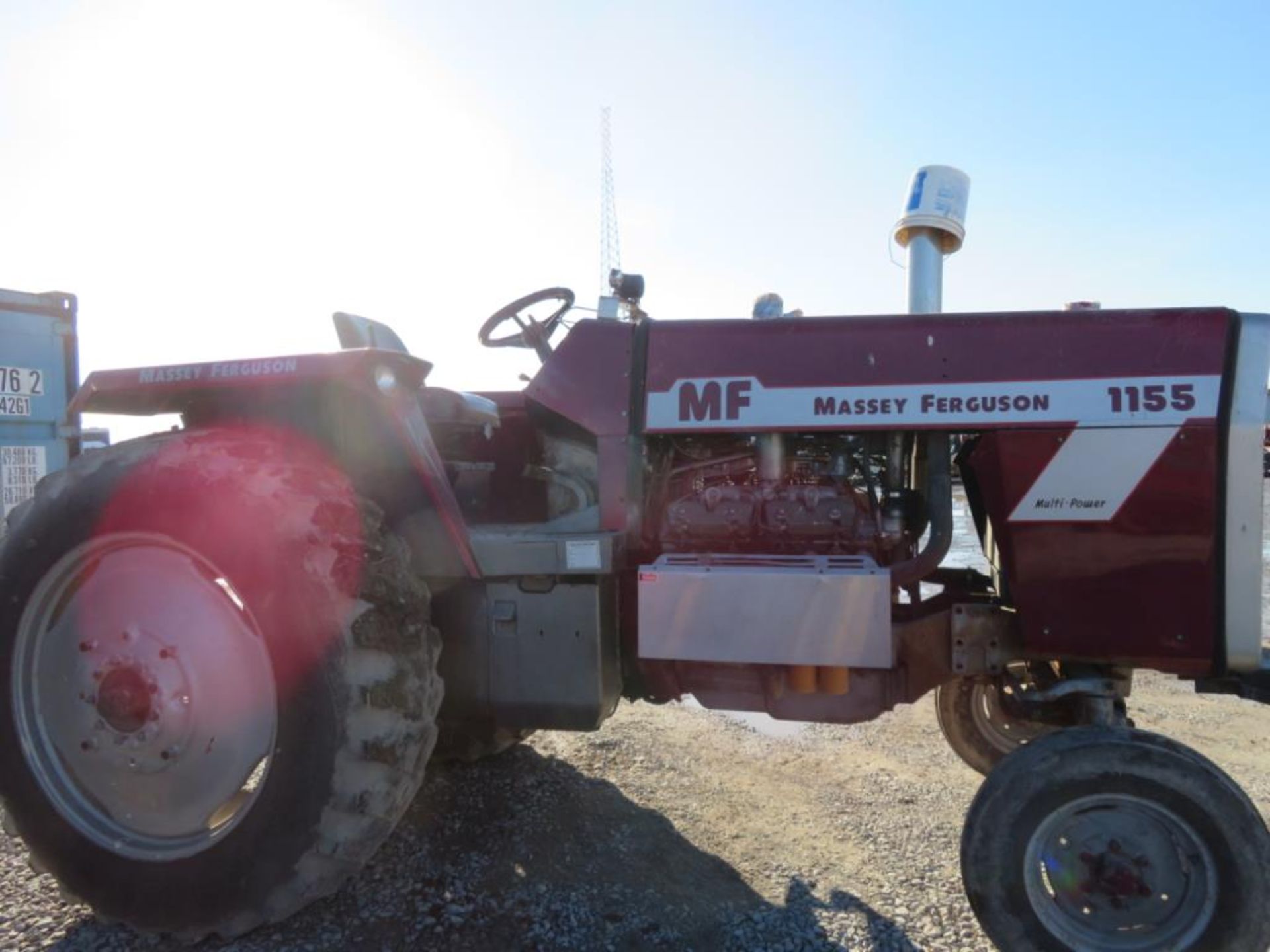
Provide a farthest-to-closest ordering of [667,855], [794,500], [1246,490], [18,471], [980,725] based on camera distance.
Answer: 1. [18,471]
2. [980,725]
3. [667,855]
4. [794,500]
5. [1246,490]

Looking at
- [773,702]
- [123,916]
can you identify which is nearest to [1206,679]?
[773,702]

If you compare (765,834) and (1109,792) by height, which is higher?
(1109,792)

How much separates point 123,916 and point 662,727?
227cm

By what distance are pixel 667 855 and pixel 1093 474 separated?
1.75 m

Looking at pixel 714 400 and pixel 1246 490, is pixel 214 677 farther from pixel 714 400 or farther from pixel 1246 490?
pixel 1246 490

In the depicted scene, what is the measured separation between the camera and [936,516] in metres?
2.52

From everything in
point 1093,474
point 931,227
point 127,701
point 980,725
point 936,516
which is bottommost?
point 980,725

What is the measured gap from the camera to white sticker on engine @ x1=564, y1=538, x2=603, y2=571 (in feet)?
8.05

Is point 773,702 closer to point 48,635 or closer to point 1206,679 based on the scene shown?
point 1206,679

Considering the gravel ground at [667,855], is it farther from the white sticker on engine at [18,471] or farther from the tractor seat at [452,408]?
the white sticker on engine at [18,471]

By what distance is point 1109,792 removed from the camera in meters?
2.07

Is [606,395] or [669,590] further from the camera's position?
[606,395]

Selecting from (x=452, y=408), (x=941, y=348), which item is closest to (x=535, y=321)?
(x=452, y=408)

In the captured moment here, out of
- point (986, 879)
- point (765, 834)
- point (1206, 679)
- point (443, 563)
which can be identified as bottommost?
point (765, 834)
